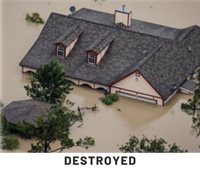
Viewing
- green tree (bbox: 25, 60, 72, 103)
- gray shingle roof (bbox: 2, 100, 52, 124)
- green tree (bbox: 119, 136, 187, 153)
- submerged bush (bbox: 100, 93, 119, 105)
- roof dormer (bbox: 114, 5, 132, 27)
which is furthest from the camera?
roof dormer (bbox: 114, 5, 132, 27)

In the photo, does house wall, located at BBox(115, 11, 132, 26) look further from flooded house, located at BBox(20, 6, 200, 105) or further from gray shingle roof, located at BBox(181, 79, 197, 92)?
gray shingle roof, located at BBox(181, 79, 197, 92)

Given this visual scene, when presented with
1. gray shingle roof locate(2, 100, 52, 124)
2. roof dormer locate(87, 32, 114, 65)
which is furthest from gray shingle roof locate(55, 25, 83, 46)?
gray shingle roof locate(2, 100, 52, 124)

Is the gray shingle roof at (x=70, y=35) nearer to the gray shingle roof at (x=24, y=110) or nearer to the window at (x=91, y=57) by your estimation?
the window at (x=91, y=57)

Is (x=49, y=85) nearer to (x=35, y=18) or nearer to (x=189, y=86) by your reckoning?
(x=189, y=86)

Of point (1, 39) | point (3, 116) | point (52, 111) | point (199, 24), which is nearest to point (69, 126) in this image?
point (52, 111)

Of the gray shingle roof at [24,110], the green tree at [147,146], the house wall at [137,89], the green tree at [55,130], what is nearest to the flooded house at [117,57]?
the house wall at [137,89]

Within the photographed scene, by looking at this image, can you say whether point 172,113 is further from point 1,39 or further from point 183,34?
point 1,39

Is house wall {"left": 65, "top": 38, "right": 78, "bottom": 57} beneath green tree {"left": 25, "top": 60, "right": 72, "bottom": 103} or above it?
above
